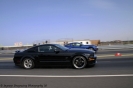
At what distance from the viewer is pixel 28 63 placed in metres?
8.12

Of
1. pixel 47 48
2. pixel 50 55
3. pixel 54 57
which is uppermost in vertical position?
pixel 47 48

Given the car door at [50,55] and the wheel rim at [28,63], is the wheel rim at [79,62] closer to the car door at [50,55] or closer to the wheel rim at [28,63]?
the car door at [50,55]

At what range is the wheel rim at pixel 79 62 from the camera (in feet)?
24.4

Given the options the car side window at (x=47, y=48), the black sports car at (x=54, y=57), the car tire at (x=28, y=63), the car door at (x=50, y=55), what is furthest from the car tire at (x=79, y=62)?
the car tire at (x=28, y=63)

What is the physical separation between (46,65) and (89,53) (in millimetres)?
2338

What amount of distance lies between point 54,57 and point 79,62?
1323 mm

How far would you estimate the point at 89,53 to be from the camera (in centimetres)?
754

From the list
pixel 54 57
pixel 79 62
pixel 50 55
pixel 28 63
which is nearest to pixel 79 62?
pixel 79 62

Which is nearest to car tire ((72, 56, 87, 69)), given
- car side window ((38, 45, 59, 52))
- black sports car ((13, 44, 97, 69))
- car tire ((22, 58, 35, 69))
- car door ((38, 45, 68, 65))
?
black sports car ((13, 44, 97, 69))

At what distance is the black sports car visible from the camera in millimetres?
7477

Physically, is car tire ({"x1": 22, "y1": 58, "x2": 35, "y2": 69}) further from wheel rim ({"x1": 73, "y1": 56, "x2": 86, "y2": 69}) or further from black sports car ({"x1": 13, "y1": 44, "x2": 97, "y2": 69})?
wheel rim ({"x1": 73, "y1": 56, "x2": 86, "y2": 69})

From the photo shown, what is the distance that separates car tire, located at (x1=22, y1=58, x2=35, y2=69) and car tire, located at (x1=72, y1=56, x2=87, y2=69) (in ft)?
7.50

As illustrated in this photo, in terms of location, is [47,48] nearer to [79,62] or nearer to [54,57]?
[54,57]

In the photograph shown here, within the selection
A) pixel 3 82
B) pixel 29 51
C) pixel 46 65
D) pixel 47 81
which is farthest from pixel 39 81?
pixel 29 51
